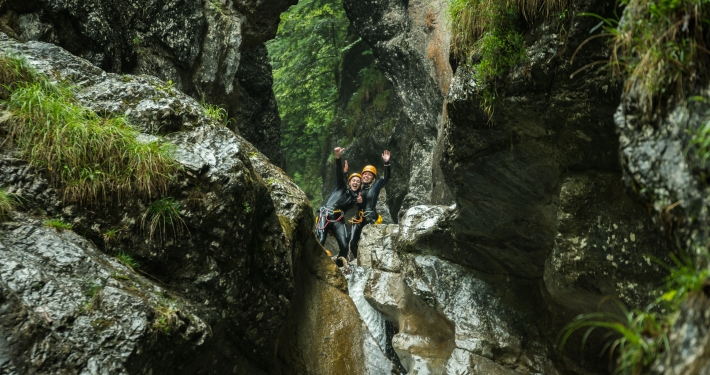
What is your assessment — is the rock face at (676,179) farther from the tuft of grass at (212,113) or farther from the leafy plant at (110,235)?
the tuft of grass at (212,113)

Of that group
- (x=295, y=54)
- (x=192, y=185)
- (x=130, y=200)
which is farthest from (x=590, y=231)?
(x=295, y=54)

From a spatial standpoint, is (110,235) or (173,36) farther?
(173,36)

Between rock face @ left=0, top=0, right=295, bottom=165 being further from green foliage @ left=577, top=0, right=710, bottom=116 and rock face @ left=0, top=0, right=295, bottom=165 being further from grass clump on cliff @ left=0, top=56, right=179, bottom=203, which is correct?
green foliage @ left=577, top=0, right=710, bottom=116

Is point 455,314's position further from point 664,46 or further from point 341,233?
point 664,46

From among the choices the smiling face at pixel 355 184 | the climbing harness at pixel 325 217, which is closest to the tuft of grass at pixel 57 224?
the climbing harness at pixel 325 217

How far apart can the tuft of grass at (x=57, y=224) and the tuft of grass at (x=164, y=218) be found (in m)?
0.67

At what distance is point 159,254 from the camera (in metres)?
5.98

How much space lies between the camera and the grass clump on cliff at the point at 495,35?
658 cm

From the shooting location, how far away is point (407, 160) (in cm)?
1984

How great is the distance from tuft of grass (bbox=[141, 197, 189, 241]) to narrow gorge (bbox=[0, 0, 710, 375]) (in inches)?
0.8

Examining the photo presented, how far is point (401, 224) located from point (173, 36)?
5.32m

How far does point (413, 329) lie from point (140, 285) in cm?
553

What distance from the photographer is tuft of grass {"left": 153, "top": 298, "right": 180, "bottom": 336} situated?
5.14 meters

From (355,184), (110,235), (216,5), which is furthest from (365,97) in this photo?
(110,235)
